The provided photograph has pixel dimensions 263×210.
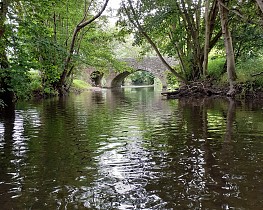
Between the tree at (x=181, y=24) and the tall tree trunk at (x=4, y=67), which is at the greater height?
the tree at (x=181, y=24)

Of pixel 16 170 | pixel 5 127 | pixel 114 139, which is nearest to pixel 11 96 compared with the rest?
pixel 5 127

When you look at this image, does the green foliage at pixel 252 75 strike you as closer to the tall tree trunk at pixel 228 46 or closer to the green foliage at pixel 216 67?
the tall tree trunk at pixel 228 46

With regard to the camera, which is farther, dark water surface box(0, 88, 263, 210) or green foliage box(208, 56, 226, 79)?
green foliage box(208, 56, 226, 79)

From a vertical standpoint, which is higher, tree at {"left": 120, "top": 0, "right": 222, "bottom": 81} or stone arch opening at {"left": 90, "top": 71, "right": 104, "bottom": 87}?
tree at {"left": 120, "top": 0, "right": 222, "bottom": 81}

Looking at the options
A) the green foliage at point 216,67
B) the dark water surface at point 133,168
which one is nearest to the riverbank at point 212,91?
the green foliage at point 216,67

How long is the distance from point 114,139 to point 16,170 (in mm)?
1943

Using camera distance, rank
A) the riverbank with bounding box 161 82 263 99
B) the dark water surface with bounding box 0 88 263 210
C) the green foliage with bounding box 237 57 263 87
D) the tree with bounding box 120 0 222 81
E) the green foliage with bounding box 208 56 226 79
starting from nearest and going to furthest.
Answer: the dark water surface with bounding box 0 88 263 210 → the green foliage with bounding box 237 57 263 87 → the riverbank with bounding box 161 82 263 99 → the tree with bounding box 120 0 222 81 → the green foliage with bounding box 208 56 226 79

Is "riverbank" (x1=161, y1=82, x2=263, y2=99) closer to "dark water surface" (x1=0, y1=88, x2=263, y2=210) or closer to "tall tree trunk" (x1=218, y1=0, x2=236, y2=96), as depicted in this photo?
"tall tree trunk" (x1=218, y1=0, x2=236, y2=96)

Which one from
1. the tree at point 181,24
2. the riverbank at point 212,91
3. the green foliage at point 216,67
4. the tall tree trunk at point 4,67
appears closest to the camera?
the tall tree trunk at point 4,67

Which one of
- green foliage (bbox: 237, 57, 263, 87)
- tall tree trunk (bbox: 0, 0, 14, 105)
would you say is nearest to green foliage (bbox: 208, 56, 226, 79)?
green foliage (bbox: 237, 57, 263, 87)

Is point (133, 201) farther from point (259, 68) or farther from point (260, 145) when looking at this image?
point (259, 68)

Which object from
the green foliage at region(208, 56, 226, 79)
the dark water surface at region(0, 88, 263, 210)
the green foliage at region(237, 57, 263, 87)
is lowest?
the dark water surface at region(0, 88, 263, 210)

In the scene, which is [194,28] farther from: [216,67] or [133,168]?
[133,168]

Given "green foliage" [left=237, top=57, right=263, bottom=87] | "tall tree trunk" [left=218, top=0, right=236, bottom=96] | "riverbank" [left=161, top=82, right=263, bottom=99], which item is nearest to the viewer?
"tall tree trunk" [left=218, top=0, right=236, bottom=96]
